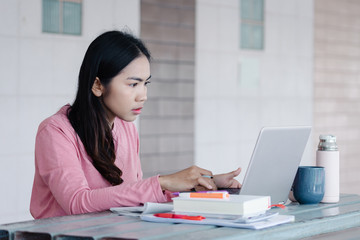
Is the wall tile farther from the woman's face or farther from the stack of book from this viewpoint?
the stack of book

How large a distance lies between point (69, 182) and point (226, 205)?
23.6 inches

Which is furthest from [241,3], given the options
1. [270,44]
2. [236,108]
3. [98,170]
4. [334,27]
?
[98,170]

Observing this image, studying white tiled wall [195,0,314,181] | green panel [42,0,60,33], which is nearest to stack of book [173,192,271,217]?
green panel [42,0,60,33]

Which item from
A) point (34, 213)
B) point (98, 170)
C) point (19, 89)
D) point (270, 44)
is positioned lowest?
point (34, 213)

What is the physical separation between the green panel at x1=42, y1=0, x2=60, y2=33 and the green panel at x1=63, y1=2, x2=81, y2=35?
6 cm

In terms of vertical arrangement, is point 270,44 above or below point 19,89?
above

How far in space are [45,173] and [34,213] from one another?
0.24 meters

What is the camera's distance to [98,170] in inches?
86.4

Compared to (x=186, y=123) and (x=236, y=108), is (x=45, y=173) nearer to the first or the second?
(x=186, y=123)

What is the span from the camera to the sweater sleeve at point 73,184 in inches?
73.9

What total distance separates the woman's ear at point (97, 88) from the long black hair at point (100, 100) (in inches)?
0.5

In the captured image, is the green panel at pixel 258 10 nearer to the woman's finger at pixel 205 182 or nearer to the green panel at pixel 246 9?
the green panel at pixel 246 9

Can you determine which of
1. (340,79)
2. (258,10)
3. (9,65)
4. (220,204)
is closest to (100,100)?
(220,204)

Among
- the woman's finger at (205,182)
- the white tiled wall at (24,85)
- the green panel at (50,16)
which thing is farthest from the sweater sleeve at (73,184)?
the green panel at (50,16)
